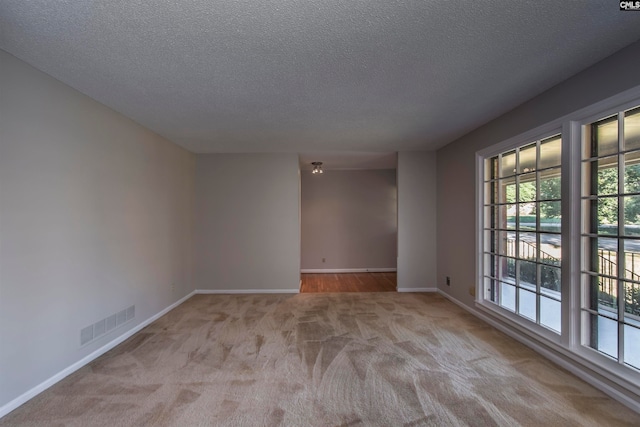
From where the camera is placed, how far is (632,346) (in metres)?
1.99

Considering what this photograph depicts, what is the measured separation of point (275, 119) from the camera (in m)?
3.26

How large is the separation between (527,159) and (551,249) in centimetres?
98

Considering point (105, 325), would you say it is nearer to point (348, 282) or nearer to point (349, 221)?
point (348, 282)

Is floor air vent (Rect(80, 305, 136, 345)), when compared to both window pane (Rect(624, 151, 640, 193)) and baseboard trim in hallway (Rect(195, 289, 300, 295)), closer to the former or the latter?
baseboard trim in hallway (Rect(195, 289, 300, 295))

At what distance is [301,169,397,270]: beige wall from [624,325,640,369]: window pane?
5.00 meters

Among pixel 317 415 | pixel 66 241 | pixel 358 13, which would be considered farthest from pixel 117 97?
pixel 317 415

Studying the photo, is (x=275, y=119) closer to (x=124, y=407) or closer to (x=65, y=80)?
(x=65, y=80)

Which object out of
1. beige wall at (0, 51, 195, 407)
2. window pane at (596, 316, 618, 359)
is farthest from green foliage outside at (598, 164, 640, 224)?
beige wall at (0, 51, 195, 407)

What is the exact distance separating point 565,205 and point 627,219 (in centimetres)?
43

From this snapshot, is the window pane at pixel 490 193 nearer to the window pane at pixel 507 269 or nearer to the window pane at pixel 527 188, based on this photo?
the window pane at pixel 527 188

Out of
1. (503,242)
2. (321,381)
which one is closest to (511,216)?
(503,242)

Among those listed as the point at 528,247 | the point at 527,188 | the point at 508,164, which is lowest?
the point at 528,247

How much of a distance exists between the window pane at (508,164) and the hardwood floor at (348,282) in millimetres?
2794

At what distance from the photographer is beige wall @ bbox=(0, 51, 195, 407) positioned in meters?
1.93
